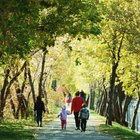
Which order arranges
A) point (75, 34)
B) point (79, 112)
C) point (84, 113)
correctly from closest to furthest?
point (75, 34) → point (84, 113) → point (79, 112)

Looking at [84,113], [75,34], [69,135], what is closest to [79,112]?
[84,113]

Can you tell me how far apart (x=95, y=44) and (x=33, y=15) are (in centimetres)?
1312

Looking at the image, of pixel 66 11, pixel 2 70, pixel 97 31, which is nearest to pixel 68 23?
pixel 66 11

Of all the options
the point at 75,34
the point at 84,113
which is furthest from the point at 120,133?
the point at 75,34

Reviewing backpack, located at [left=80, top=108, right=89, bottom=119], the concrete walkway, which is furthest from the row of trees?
the concrete walkway

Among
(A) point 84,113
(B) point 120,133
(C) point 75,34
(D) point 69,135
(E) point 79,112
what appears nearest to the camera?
(C) point 75,34

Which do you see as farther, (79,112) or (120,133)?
(79,112)

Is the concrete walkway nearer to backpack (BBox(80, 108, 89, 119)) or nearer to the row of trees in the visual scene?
backpack (BBox(80, 108, 89, 119))

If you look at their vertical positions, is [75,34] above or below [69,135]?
above

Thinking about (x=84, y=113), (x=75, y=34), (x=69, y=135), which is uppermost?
(x=75, y=34)

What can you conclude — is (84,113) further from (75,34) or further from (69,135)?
(75,34)

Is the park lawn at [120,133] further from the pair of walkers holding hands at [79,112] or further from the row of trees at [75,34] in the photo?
the row of trees at [75,34]

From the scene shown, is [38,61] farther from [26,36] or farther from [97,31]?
[26,36]

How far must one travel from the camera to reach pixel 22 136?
69.5ft
